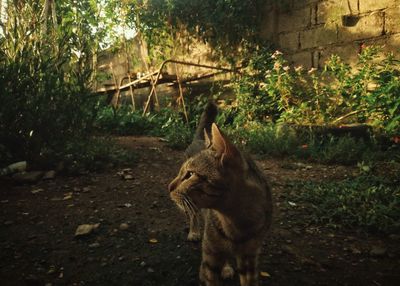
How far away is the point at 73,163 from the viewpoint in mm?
3775

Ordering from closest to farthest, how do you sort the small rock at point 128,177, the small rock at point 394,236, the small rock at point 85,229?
the small rock at point 85,229 → the small rock at point 394,236 → the small rock at point 128,177

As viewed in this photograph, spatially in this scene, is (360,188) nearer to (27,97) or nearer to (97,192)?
(97,192)

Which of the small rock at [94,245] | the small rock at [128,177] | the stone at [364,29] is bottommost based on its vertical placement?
the small rock at [94,245]

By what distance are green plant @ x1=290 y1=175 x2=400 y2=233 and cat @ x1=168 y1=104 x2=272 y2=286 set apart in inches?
52.1

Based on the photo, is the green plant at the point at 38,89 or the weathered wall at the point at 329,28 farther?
the weathered wall at the point at 329,28

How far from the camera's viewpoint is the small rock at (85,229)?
A: 99.4 inches

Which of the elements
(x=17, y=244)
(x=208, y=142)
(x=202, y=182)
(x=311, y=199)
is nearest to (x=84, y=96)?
(x=17, y=244)

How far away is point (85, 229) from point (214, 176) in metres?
1.45

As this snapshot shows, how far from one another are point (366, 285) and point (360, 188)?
5.17 feet

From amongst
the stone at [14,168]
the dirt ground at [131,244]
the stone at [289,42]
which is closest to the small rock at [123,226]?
the dirt ground at [131,244]

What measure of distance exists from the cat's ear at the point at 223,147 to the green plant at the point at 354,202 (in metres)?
1.69

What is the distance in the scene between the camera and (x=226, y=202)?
1.76m

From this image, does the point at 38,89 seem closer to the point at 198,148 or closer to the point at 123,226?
the point at 123,226

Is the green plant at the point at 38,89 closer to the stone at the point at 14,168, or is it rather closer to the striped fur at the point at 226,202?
the stone at the point at 14,168
